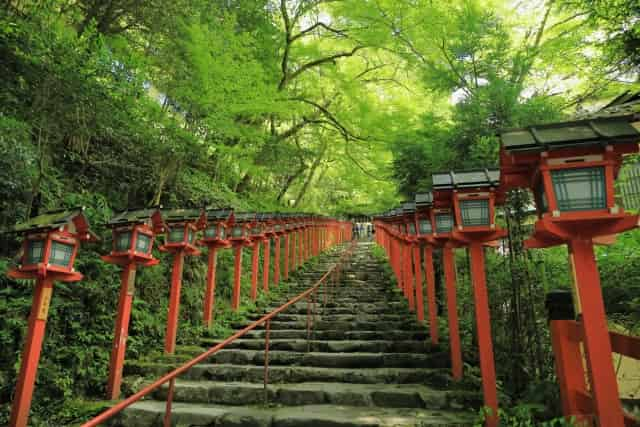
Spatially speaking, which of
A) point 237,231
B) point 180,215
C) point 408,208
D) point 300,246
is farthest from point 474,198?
point 300,246

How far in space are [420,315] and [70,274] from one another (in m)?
5.98

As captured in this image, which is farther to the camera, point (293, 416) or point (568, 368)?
point (293, 416)

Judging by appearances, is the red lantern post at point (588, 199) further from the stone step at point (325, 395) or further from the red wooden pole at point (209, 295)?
the red wooden pole at point (209, 295)

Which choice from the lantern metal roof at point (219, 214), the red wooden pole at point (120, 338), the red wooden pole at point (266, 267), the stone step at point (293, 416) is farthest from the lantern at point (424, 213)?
the red wooden pole at point (266, 267)

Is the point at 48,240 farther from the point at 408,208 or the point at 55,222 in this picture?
the point at 408,208

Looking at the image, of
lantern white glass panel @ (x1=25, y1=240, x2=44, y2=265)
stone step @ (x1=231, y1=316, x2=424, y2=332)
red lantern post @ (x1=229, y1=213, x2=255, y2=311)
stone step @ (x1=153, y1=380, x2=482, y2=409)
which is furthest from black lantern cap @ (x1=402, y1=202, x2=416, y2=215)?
lantern white glass panel @ (x1=25, y1=240, x2=44, y2=265)

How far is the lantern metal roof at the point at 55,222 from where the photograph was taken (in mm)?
3807

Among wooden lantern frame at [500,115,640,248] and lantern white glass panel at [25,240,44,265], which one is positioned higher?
wooden lantern frame at [500,115,640,248]

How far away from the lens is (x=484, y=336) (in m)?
3.99

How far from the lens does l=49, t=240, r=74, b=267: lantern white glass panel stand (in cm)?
383

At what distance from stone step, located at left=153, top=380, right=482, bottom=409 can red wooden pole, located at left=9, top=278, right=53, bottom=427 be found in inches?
63.2

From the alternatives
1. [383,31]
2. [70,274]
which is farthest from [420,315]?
[383,31]

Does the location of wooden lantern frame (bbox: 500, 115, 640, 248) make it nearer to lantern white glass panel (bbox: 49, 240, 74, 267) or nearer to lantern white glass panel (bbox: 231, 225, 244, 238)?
lantern white glass panel (bbox: 49, 240, 74, 267)

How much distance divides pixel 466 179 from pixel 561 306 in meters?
1.66
